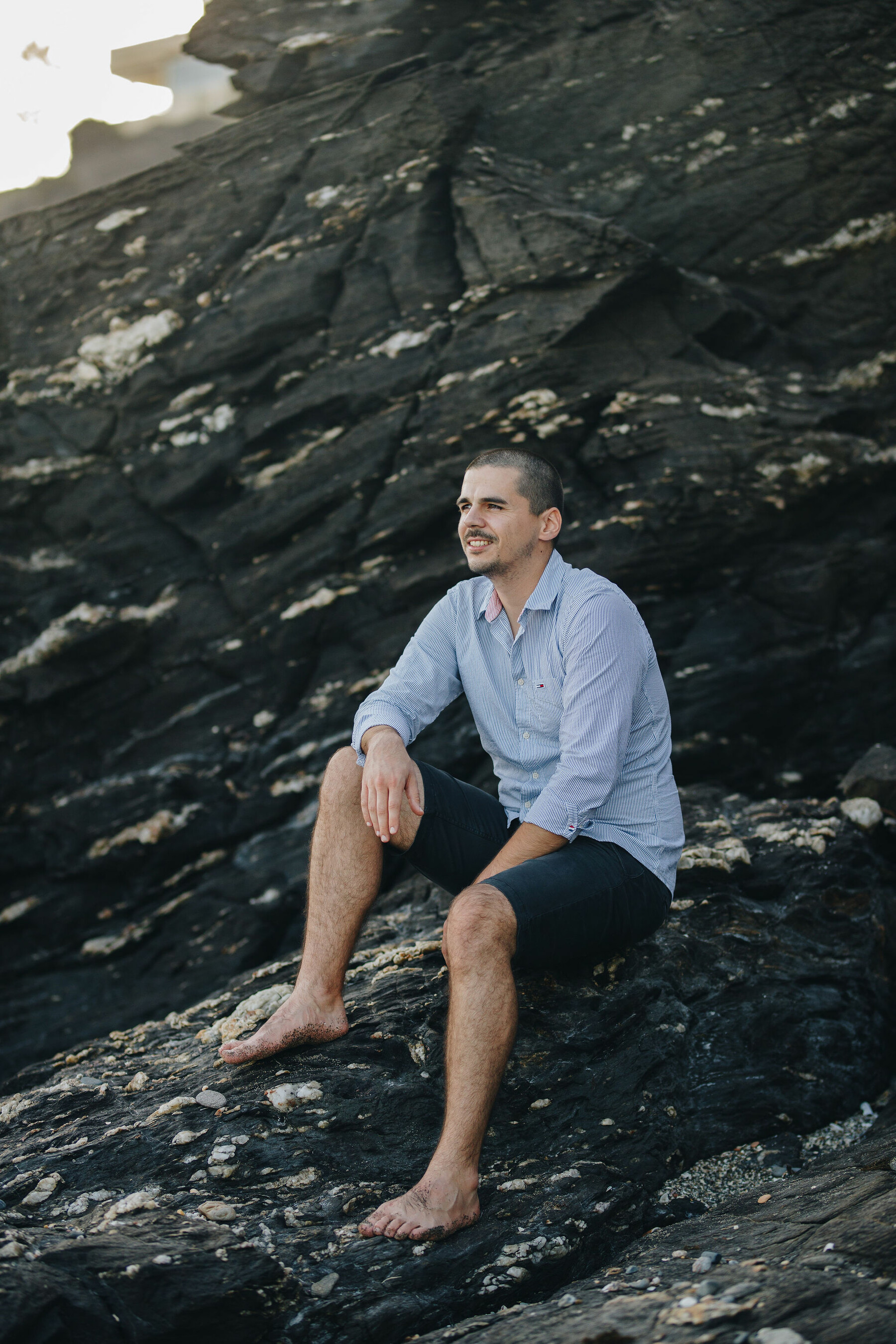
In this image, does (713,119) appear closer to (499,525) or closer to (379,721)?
(499,525)

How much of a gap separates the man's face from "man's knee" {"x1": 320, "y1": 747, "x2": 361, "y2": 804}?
947 mm

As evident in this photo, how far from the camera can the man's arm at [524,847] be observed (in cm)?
354

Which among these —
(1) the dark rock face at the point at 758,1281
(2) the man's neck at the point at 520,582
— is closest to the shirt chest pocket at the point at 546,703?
(2) the man's neck at the point at 520,582

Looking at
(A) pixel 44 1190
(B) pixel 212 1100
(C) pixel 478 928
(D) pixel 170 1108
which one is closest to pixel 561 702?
(C) pixel 478 928

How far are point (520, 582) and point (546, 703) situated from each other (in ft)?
1.73

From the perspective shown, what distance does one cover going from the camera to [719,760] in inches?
311

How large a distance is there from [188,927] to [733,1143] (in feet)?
16.4

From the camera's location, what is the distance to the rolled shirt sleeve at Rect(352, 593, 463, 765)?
4125mm

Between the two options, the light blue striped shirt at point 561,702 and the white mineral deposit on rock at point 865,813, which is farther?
the white mineral deposit on rock at point 865,813

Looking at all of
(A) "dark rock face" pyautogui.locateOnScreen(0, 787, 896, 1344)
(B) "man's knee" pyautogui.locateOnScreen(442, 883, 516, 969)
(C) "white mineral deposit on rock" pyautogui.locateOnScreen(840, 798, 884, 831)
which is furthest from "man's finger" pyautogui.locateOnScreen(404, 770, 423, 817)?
(C) "white mineral deposit on rock" pyautogui.locateOnScreen(840, 798, 884, 831)

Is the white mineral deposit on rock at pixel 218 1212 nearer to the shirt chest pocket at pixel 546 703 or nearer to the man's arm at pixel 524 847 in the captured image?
the man's arm at pixel 524 847

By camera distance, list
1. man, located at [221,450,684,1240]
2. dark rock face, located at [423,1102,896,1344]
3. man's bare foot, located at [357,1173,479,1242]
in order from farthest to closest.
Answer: man, located at [221,450,684,1240], man's bare foot, located at [357,1173,479,1242], dark rock face, located at [423,1102,896,1344]

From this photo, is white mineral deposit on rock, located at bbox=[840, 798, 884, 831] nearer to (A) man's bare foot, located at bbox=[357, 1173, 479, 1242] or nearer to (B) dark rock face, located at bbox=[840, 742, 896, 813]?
(B) dark rock face, located at bbox=[840, 742, 896, 813]

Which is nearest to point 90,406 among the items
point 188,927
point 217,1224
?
point 188,927
